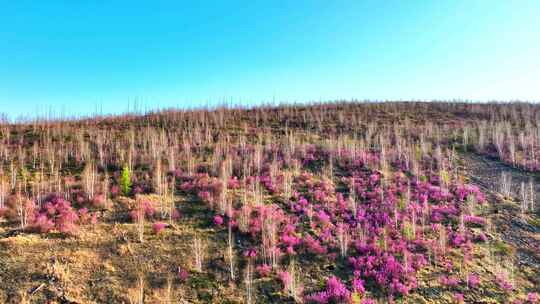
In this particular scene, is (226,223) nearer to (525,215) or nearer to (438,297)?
(438,297)

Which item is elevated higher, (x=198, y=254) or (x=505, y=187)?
(x=505, y=187)

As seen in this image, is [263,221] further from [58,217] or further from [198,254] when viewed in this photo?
[58,217]

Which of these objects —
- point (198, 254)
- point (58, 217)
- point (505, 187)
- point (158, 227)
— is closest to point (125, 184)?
point (58, 217)

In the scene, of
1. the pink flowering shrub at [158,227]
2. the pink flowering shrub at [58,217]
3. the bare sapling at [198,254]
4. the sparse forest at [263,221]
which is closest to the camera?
the sparse forest at [263,221]

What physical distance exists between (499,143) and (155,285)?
75.8 ft

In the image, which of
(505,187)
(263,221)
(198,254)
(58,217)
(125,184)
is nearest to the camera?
(198,254)

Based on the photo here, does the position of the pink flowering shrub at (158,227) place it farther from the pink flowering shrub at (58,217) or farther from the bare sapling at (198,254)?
the pink flowering shrub at (58,217)

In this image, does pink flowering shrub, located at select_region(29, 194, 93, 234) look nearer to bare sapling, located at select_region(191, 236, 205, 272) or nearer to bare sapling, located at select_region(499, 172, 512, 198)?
bare sapling, located at select_region(191, 236, 205, 272)

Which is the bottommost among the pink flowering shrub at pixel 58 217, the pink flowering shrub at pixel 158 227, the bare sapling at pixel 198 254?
the bare sapling at pixel 198 254

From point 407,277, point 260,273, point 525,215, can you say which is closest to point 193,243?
point 260,273

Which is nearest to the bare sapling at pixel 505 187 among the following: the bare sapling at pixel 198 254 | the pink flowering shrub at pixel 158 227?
the bare sapling at pixel 198 254

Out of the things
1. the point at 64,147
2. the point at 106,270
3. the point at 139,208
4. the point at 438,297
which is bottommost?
the point at 438,297

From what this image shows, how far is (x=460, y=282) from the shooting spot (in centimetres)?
997

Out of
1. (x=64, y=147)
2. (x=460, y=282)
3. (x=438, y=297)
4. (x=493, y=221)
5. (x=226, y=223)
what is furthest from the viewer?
(x=64, y=147)
